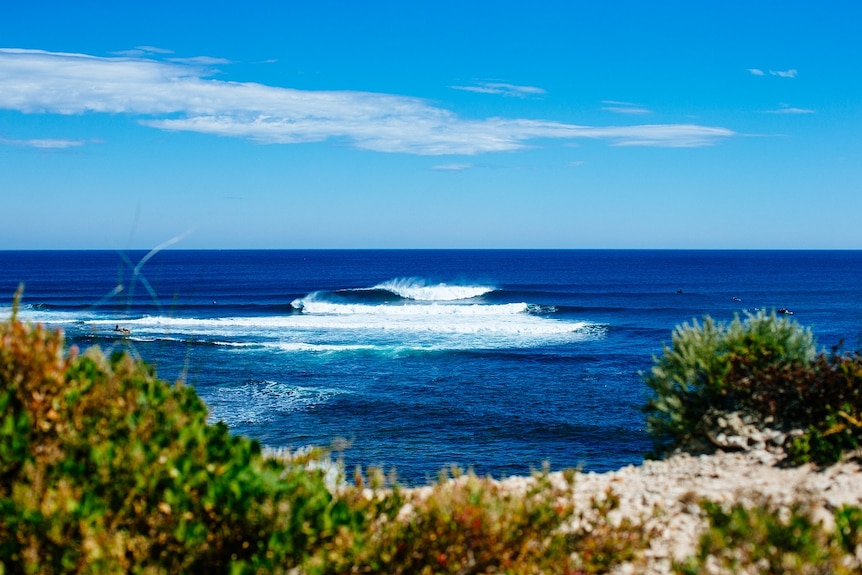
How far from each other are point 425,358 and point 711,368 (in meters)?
24.7

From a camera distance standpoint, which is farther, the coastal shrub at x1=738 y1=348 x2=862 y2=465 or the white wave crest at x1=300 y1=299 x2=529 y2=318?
the white wave crest at x1=300 y1=299 x2=529 y2=318

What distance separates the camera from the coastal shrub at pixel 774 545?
13.0 feet

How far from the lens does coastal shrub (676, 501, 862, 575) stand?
156 inches

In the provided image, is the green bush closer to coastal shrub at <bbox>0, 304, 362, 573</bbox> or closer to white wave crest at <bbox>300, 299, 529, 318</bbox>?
coastal shrub at <bbox>0, 304, 362, 573</bbox>

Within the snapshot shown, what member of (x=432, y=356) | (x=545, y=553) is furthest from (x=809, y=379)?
(x=432, y=356)

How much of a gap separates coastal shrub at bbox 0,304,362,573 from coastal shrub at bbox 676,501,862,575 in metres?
2.07

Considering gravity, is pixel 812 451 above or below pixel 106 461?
below

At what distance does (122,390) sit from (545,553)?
124 inches

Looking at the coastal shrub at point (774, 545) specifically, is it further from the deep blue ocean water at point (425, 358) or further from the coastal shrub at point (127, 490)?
the deep blue ocean water at point (425, 358)

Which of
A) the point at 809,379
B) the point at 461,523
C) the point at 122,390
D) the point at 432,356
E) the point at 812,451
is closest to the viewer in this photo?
the point at 461,523

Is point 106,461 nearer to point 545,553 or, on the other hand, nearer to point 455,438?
point 545,553

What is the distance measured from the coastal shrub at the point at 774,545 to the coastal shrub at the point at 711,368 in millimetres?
3806

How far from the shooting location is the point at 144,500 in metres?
4.33

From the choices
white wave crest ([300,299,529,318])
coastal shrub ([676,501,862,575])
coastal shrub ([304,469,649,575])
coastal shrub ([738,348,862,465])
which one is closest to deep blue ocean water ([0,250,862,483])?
white wave crest ([300,299,529,318])
